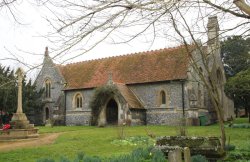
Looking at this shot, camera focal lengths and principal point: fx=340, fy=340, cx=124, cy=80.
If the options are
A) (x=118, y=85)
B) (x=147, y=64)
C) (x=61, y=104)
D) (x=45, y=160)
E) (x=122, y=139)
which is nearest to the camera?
(x=45, y=160)

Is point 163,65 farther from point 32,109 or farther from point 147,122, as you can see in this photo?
point 32,109

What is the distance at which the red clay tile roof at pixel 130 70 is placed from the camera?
31.2m

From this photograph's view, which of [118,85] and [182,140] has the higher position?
[118,85]

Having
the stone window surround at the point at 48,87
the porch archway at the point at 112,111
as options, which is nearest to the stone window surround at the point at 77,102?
the porch archway at the point at 112,111

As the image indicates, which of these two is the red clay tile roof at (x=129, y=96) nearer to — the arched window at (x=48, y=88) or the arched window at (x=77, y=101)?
the arched window at (x=77, y=101)

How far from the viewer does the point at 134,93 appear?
3253 centimetres

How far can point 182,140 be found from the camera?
1154cm

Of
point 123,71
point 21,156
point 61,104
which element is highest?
point 123,71

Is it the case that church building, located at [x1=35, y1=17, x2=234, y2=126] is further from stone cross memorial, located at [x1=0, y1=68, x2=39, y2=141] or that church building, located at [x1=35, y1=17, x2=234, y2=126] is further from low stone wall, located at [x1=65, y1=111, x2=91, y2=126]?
stone cross memorial, located at [x1=0, y1=68, x2=39, y2=141]

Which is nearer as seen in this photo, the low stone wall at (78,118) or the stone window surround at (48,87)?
the low stone wall at (78,118)

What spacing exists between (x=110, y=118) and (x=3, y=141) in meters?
13.9

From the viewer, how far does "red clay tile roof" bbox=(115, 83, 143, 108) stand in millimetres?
30002

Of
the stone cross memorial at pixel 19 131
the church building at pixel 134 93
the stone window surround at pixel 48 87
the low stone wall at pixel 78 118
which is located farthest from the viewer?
the stone window surround at pixel 48 87

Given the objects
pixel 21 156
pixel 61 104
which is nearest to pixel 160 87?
pixel 61 104
